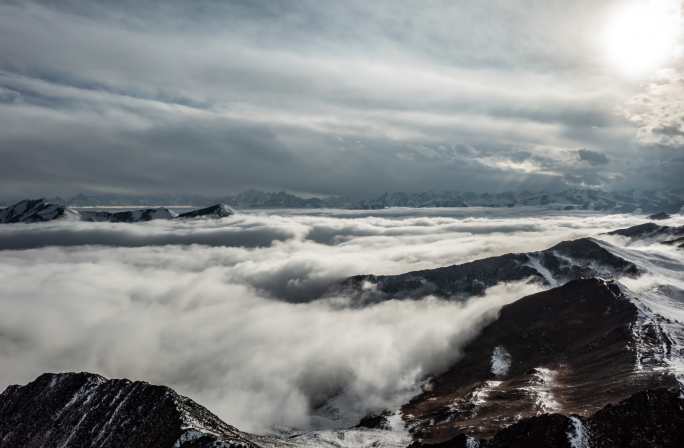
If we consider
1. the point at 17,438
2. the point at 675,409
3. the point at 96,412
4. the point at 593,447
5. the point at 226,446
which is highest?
the point at 675,409

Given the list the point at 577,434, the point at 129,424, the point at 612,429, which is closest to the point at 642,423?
the point at 612,429

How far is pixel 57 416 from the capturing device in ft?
648

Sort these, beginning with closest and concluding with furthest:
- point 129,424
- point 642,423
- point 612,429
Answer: point 642,423, point 612,429, point 129,424

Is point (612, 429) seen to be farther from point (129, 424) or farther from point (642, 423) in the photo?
point (129, 424)

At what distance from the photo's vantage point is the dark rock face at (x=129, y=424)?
155 m

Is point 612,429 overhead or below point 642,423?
below

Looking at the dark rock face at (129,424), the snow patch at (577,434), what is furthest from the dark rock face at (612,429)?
the dark rock face at (129,424)

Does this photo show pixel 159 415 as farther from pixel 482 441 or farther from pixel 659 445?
pixel 659 445

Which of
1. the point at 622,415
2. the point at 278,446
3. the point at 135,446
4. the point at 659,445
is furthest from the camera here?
the point at 278,446

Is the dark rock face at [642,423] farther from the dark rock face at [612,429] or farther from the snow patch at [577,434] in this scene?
the snow patch at [577,434]

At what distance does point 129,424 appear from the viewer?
179250 millimetres

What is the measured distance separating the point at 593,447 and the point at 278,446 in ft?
376

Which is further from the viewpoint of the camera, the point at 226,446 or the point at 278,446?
the point at 278,446

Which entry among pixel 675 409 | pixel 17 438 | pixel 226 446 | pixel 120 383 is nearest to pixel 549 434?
pixel 675 409
